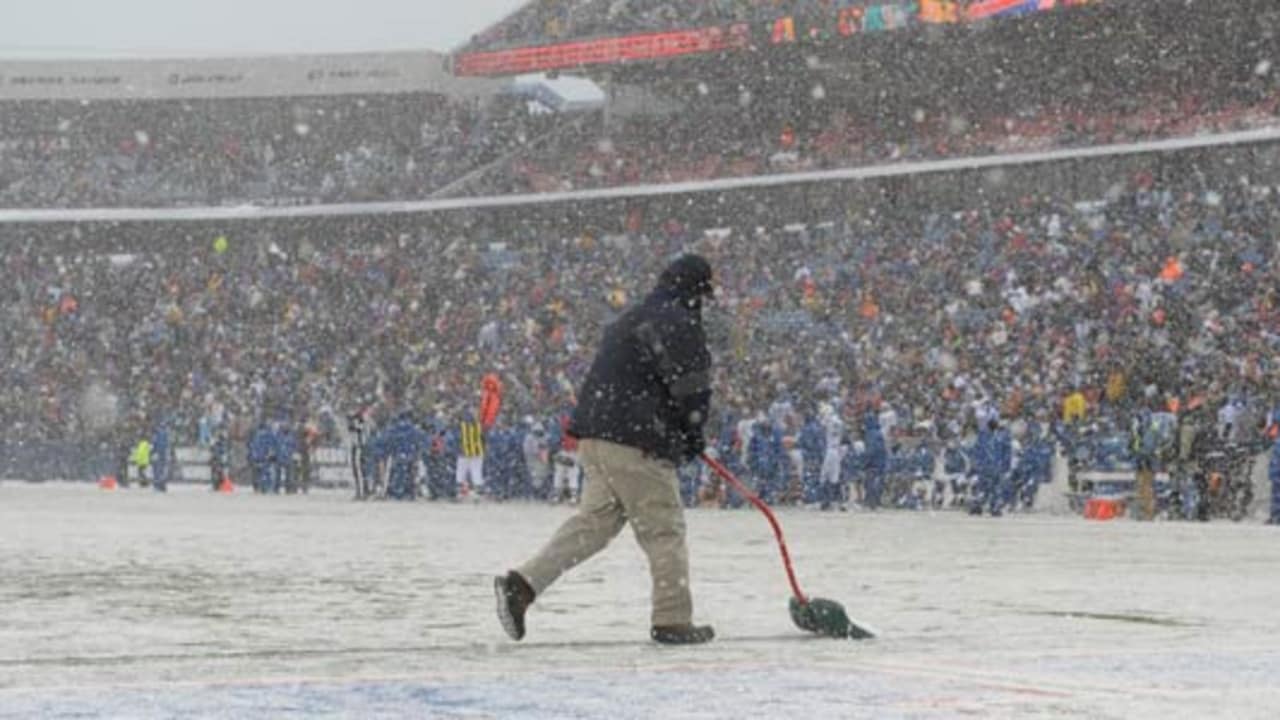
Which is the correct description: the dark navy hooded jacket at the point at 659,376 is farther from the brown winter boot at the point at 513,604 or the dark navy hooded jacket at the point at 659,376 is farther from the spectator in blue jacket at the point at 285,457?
the spectator in blue jacket at the point at 285,457

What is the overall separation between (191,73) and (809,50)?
21.7 metres

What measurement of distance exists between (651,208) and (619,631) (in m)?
40.3

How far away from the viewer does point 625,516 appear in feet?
30.8

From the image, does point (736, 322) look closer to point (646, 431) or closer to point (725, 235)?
point (725, 235)

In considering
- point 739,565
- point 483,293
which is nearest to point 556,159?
point 483,293

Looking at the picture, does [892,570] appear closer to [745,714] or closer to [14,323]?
[745,714]

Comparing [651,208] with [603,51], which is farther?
[603,51]

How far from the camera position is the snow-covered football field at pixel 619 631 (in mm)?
6703

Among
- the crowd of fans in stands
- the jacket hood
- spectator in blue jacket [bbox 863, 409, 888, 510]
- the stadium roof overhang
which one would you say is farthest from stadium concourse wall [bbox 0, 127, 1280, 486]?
the jacket hood

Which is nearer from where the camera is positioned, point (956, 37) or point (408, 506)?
point (408, 506)

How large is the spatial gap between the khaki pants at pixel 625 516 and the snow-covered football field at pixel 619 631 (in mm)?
326

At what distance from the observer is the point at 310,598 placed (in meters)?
11.5

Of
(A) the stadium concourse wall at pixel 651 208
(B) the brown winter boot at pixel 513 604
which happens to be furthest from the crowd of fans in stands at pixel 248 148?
(B) the brown winter boot at pixel 513 604

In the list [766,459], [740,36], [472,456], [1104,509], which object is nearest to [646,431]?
[1104,509]
